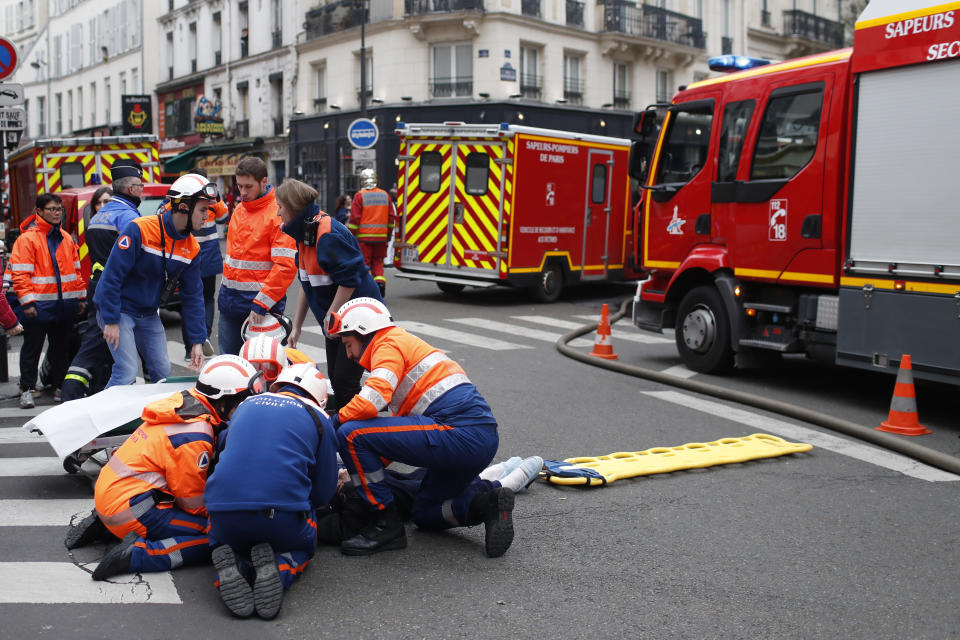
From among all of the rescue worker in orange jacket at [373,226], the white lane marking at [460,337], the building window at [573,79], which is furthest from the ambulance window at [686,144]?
the building window at [573,79]

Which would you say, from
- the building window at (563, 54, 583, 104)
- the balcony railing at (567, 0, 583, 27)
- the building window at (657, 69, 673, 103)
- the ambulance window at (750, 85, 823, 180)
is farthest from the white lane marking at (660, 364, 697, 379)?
the building window at (657, 69, 673, 103)

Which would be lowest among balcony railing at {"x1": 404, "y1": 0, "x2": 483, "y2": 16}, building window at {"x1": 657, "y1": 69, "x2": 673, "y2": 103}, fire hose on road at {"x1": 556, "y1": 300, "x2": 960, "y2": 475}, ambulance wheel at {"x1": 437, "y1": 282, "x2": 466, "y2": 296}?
fire hose on road at {"x1": 556, "y1": 300, "x2": 960, "y2": 475}

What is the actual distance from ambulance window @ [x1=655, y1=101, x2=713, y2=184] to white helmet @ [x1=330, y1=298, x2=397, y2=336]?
229 inches

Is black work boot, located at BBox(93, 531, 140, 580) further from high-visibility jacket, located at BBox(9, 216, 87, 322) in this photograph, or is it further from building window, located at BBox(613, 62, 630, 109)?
building window, located at BBox(613, 62, 630, 109)

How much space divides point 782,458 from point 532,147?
9.58 m

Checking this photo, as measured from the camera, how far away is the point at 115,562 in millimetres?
4336

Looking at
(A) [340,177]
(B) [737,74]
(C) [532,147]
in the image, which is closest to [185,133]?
(A) [340,177]

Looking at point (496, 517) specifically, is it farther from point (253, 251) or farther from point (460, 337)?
point (460, 337)

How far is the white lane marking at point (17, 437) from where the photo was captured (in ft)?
22.8

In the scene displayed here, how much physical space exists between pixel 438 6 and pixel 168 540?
90.2 feet

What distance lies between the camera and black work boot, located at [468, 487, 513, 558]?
467 centimetres

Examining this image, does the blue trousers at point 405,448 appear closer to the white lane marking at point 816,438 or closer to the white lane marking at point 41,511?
the white lane marking at point 41,511

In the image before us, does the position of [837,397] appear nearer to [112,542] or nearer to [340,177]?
[112,542]

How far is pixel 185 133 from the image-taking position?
141 feet
